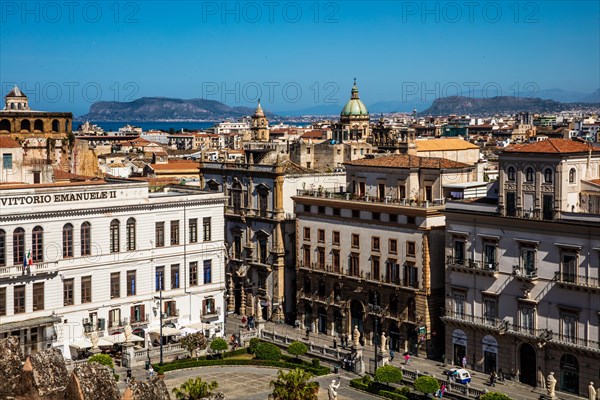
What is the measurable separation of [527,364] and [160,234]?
26.1m

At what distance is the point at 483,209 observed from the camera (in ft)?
197

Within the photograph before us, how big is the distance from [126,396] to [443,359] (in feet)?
124

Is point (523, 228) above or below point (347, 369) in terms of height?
above

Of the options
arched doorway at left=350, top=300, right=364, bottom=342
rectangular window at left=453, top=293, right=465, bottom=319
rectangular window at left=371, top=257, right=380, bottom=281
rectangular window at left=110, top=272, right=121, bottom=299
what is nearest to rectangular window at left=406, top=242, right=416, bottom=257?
rectangular window at left=371, top=257, right=380, bottom=281

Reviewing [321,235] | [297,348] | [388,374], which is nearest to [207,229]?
[321,235]

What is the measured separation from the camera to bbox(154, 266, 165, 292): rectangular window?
66812 millimetres

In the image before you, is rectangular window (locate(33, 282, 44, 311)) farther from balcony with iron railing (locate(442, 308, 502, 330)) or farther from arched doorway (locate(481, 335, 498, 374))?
arched doorway (locate(481, 335, 498, 374))

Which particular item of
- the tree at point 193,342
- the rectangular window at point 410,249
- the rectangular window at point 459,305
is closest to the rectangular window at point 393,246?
the rectangular window at point 410,249

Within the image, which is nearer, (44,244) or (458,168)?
(44,244)

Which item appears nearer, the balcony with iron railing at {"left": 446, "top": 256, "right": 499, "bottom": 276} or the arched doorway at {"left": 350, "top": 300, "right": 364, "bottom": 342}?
the balcony with iron railing at {"left": 446, "top": 256, "right": 499, "bottom": 276}

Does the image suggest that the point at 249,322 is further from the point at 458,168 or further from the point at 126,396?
the point at 126,396

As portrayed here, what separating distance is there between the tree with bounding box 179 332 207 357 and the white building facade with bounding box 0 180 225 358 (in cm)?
233

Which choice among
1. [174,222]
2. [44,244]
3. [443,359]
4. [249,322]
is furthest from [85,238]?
[443,359]

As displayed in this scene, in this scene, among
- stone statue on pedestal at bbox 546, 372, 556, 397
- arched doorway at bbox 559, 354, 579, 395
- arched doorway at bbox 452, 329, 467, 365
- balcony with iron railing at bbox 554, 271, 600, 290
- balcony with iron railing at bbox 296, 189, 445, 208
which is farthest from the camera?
balcony with iron railing at bbox 296, 189, 445, 208
